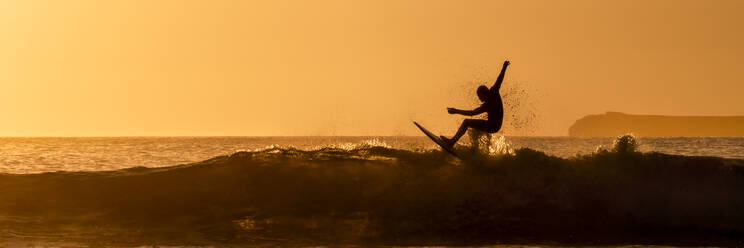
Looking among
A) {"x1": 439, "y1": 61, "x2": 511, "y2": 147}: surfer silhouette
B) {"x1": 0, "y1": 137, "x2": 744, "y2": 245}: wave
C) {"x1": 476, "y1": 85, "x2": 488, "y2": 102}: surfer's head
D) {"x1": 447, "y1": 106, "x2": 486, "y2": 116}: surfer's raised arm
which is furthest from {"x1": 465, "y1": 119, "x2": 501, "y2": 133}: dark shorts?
{"x1": 0, "y1": 137, "x2": 744, "y2": 245}: wave

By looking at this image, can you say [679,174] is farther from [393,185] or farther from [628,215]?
[393,185]

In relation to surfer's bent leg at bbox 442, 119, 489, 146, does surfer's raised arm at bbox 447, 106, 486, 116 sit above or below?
above

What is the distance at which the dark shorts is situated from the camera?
70.2 ft

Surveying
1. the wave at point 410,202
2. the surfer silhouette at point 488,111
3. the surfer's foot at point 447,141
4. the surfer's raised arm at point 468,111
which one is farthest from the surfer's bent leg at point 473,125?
the wave at point 410,202

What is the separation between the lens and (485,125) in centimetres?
2144

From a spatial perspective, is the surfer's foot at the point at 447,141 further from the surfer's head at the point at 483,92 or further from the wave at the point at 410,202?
the surfer's head at the point at 483,92

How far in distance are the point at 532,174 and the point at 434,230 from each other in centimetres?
286

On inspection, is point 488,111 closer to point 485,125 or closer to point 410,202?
point 485,125

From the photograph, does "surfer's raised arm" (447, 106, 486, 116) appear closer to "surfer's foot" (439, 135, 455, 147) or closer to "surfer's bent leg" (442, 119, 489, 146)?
"surfer's bent leg" (442, 119, 489, 146)

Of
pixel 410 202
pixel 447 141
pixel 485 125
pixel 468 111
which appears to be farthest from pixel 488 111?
pixel 410 202

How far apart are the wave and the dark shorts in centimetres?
73

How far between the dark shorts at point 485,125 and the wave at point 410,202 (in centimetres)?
73

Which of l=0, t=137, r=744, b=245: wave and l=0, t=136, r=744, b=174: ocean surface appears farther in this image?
l=0, t=136, r=744, b=174: ocean surface

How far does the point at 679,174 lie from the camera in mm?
21203
